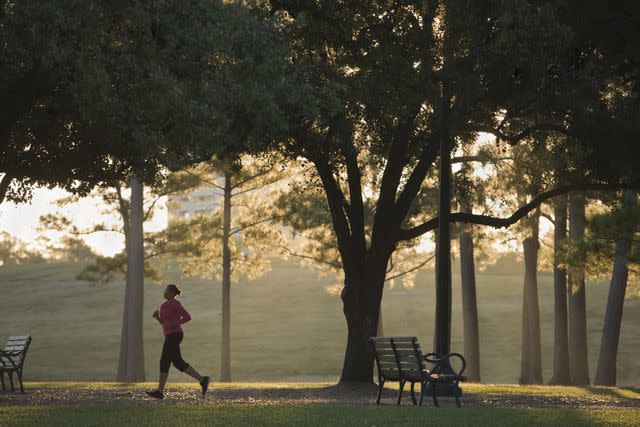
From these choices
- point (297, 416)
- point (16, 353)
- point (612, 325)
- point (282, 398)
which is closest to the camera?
point (297, 416)

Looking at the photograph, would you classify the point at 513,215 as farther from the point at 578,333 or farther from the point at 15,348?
the point at 578,333

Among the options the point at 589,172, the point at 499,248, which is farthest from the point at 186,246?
the point at 589,172

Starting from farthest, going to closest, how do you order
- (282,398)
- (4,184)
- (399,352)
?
(4,184), (282,398), (399,352)

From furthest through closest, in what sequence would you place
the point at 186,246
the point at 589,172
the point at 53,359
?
the point at 53,359 < the point at 186,246 < the point at 589,172

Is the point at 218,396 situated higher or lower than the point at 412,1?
lower

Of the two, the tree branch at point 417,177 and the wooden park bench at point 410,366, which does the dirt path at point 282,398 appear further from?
the tree branch at point 417,177

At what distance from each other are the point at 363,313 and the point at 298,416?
10058 millimetres

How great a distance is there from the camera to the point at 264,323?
244ft

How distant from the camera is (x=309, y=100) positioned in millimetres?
16625

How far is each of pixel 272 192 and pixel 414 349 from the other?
2454 cm

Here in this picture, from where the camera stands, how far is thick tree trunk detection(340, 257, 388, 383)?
23.8m

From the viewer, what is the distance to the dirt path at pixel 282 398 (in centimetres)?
1786

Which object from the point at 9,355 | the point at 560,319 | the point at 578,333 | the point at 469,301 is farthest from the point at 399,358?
the point at 469,301

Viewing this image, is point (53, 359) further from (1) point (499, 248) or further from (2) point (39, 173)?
(2) point (39, 173)
